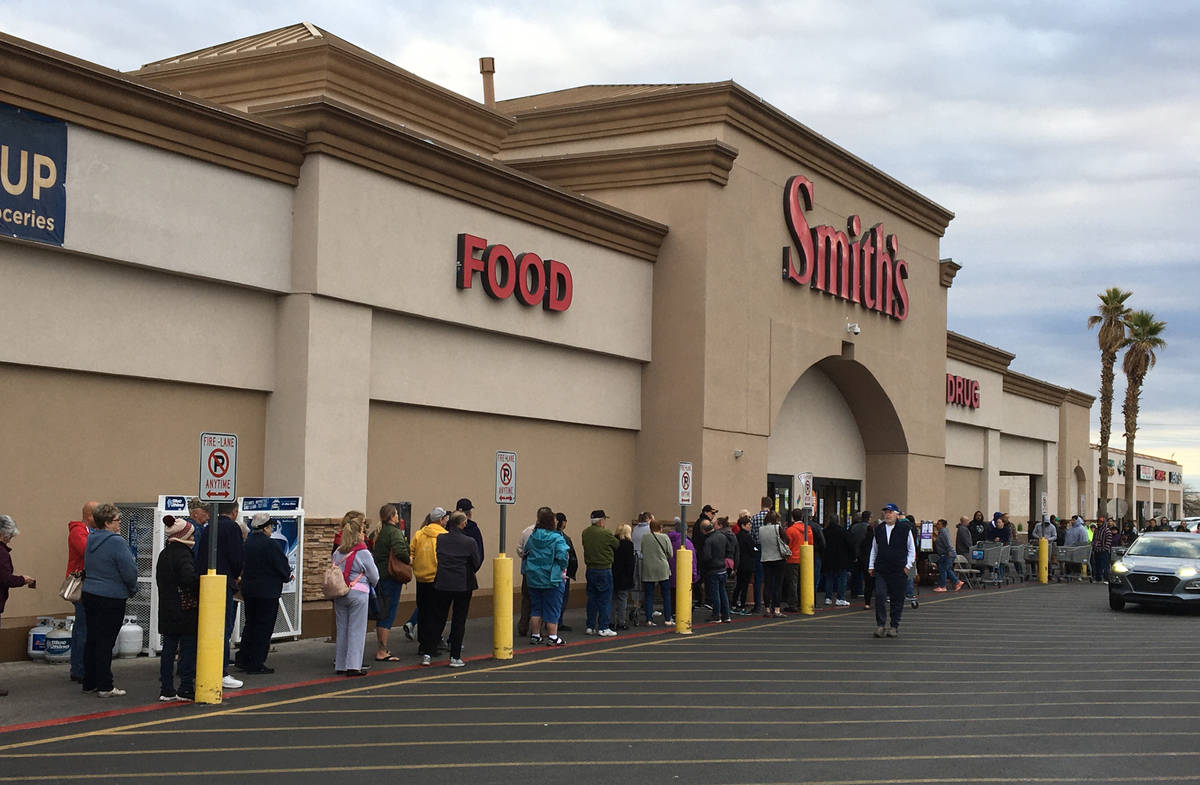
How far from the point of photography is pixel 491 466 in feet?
70.5

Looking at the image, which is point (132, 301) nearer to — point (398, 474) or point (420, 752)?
point (398, 474)

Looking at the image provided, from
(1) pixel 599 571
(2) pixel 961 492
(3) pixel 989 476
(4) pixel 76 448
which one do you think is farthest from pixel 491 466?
(3) pixel 989 476

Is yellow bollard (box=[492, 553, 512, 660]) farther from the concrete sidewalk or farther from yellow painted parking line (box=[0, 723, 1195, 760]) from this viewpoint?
yellow painted parking line (box=[0, 723, 1195, 760])

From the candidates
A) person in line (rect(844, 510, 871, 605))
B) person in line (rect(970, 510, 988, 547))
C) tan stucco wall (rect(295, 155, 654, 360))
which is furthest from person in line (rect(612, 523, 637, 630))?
person in line (rect(970, 510, 988, 547))

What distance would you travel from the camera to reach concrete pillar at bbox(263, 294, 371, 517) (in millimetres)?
17531

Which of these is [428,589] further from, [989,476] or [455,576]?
[989,476]

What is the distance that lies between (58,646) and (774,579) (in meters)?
12.2

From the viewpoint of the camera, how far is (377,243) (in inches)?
742

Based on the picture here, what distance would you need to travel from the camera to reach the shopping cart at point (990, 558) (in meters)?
31.9

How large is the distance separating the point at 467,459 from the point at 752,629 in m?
5.23

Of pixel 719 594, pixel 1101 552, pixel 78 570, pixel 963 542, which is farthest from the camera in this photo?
pixel 1101 552

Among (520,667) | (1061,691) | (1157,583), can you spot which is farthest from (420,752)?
(1157,583)

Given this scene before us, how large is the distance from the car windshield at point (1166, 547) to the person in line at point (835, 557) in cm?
610

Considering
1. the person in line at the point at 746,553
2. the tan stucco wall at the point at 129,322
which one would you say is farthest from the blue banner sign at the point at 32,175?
the person in line at the point at 746,553
